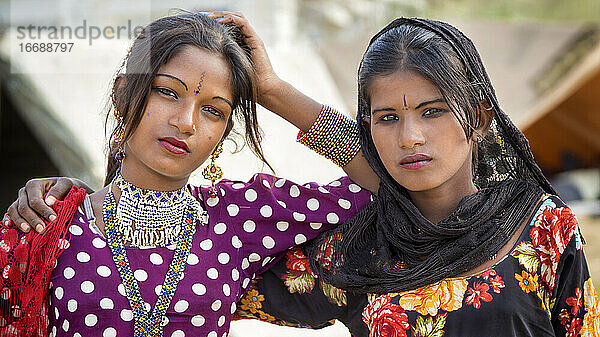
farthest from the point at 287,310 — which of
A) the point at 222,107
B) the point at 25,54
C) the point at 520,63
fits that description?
the point at 520,63

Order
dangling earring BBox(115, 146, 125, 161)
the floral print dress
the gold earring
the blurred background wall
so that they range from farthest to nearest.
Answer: the blurred background wall < dangling earring BBox(115, 146, 125, 161) < the gold earring < the floral print dress

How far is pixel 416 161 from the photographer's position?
1550 millimetres

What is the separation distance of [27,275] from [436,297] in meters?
0.88

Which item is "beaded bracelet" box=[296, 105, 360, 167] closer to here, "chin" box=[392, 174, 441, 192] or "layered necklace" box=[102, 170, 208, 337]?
"chin" box=[392, 174, 441, 192]

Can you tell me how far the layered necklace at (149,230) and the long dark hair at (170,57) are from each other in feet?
0.47

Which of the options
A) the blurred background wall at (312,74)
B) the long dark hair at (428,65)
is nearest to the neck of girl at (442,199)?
the long dark hair at (428,65)

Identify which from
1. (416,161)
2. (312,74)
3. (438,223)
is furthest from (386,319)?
(312,74)

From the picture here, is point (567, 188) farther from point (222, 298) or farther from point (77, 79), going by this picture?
Answer: point (222, 298)

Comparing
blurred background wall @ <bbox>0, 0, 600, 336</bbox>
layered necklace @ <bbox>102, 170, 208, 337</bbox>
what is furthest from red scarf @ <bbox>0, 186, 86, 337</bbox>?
blurred background wall @ <bbox>0, 0, 600, 336</bbox>

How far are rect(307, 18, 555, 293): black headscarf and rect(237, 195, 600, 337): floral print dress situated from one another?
3cm

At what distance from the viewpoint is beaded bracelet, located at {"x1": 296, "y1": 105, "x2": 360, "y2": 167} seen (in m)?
1.76

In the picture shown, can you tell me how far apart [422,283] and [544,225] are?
286 mm

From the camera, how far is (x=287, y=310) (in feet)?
5.79

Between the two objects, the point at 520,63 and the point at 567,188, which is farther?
the point at 567,188
